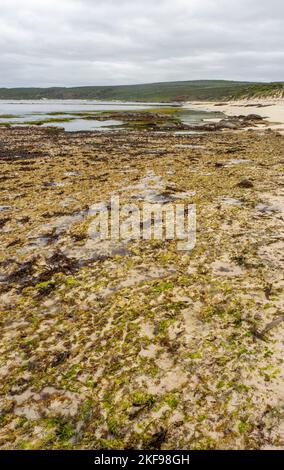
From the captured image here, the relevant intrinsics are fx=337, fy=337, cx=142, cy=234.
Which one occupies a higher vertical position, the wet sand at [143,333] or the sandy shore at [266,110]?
the sandy shore at [266,110]

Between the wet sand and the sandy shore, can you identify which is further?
the sandy shore

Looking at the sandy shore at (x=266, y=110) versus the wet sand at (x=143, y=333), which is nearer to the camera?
the wet sand at (x=143, y=333)

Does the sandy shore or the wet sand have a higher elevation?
the sandy shore

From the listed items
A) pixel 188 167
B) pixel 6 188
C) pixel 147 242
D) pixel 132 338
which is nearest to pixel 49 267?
pixel 147 242

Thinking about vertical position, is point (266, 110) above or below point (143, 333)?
above

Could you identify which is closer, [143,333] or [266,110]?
[143,333]

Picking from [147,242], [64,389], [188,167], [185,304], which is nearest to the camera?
[64,389]

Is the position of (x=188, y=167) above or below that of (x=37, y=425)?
above

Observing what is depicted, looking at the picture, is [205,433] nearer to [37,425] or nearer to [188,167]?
[37,425]

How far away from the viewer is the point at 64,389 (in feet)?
19.1
